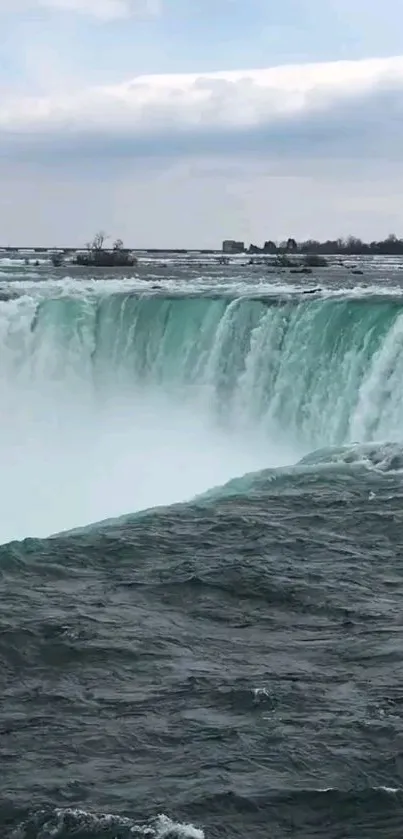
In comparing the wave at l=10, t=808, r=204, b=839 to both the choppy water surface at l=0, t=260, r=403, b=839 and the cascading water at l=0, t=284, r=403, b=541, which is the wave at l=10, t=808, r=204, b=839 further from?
the cascading water at l=0, t=284, r=403, b=541

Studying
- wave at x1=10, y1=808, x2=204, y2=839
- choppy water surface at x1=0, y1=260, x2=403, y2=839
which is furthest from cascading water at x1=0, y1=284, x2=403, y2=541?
wave at x1=10, y1=808, x2=204, y2=839

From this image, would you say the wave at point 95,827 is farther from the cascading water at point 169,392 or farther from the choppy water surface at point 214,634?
the cascading water at point 169,392

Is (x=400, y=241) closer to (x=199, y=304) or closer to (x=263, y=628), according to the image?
(x=199, y=304)

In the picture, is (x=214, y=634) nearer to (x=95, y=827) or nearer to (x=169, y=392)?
(x=95, y=827)

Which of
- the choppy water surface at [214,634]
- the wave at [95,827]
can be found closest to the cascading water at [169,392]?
the choppy water surface at [214,634]

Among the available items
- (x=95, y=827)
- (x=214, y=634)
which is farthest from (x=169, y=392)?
(x=95, y=827)
